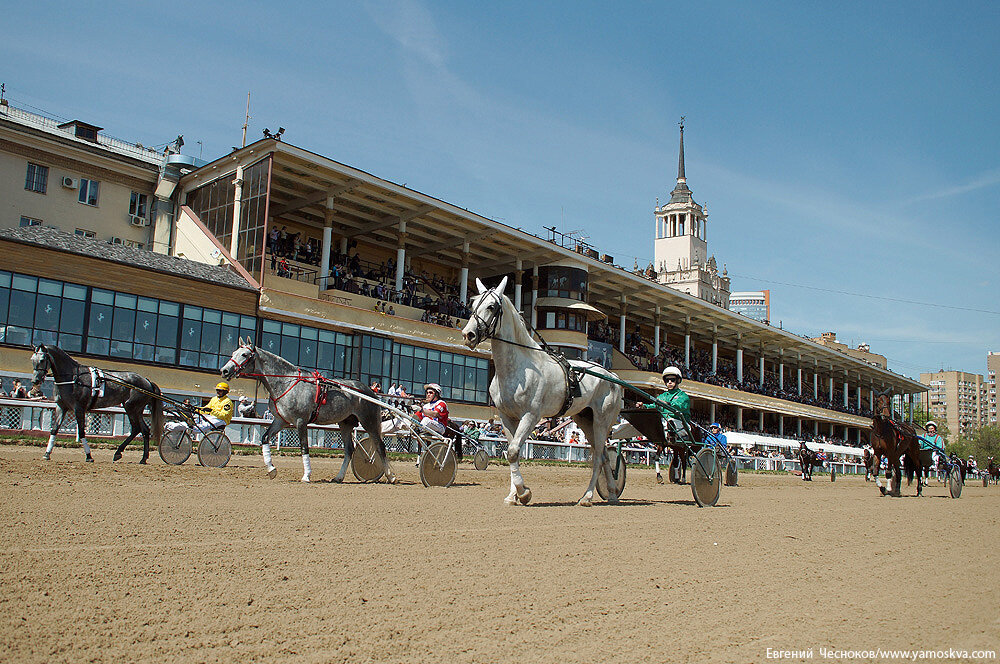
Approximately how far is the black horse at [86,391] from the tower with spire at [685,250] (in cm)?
11579

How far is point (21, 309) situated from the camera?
1030 inches

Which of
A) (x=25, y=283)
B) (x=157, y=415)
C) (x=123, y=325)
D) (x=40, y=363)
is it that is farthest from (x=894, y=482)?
(x=25, y=283)

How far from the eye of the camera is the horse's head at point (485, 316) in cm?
988

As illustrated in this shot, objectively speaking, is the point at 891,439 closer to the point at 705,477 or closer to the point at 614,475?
the point at 705,477

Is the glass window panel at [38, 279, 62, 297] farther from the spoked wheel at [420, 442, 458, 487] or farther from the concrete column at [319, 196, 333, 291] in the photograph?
the spoked wheel at [420, 442, 458, 487]

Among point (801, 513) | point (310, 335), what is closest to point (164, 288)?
point (310, 335)

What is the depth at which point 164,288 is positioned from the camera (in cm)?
2945

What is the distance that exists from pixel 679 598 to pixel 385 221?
3840 centimetres

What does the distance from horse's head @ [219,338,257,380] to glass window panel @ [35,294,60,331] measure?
17854mm

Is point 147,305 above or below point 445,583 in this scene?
above

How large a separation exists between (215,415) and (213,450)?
1.84 metres

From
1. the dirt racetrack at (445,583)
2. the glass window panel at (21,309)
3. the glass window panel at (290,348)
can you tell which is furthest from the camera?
the glass window panel at (290,348)

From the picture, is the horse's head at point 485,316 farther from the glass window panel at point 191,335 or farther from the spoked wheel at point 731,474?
the glass window panel at point 191,335

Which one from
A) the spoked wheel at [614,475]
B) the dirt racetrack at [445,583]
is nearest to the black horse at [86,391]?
the dirt racetrack at [445,583]
